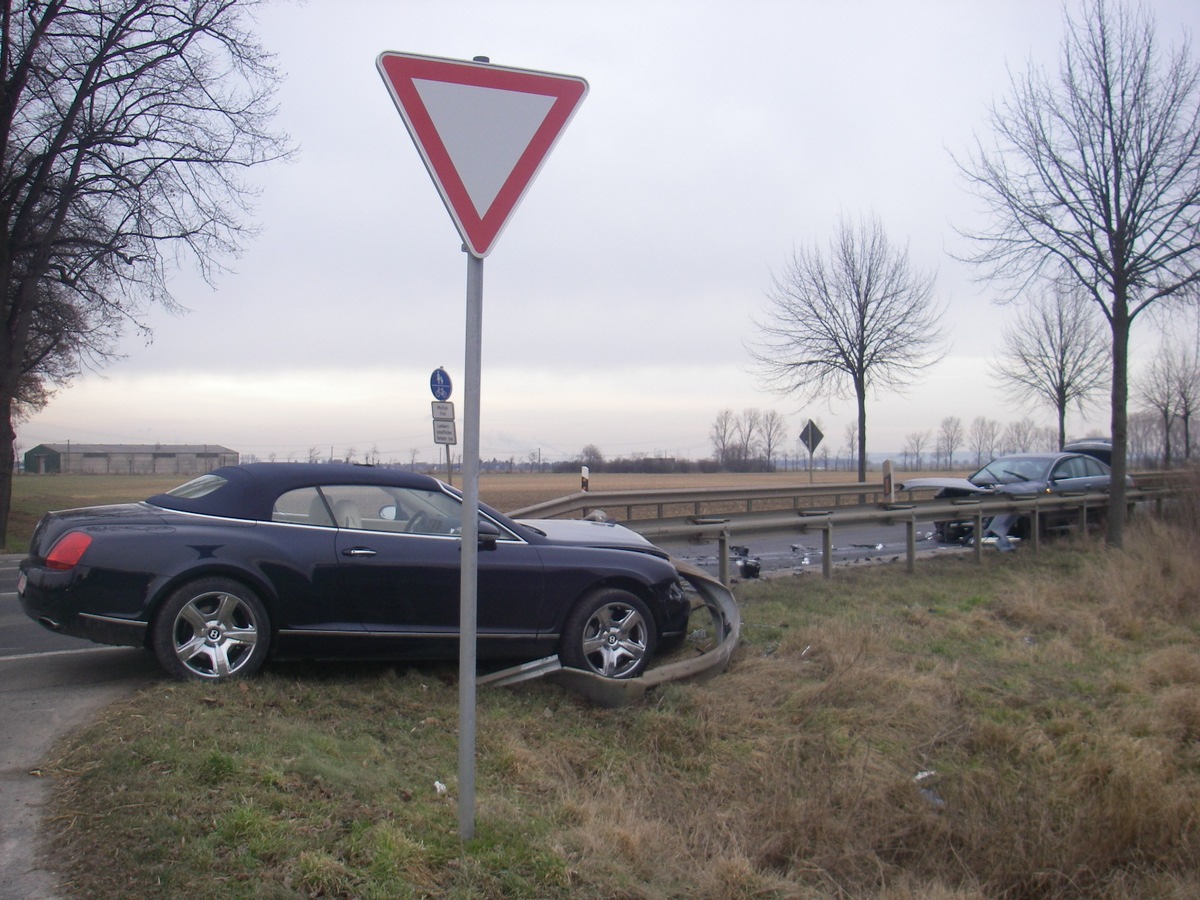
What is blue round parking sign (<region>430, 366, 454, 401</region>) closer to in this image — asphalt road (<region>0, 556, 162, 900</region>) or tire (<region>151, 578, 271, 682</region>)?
asphalt road (<region>0, 556, 162, 900</region>)

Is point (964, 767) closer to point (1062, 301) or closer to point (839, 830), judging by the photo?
point (839, 830)

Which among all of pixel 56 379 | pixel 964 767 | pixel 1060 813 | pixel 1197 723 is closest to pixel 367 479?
pixel 964 767

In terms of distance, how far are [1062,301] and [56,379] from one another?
3266cm

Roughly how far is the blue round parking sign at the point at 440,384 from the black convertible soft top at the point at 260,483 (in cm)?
1400

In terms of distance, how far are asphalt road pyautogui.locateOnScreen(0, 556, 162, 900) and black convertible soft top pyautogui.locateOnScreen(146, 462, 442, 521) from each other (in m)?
1.07

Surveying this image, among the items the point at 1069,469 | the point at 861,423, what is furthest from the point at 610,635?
the point at 861,423

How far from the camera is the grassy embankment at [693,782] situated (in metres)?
3.46

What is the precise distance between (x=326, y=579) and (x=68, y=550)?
1394 mm

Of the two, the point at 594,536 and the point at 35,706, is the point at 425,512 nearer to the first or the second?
the point at 594,536

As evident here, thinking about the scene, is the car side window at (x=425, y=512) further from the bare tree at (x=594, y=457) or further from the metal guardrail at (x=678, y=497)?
the bare tree at (x=594, y=457)

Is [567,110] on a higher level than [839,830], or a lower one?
higher

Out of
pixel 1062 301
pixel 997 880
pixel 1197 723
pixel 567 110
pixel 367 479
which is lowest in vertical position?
pixel 997 880

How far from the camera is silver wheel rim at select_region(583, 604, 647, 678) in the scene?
20.9 ft

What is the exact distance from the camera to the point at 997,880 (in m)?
4.78
